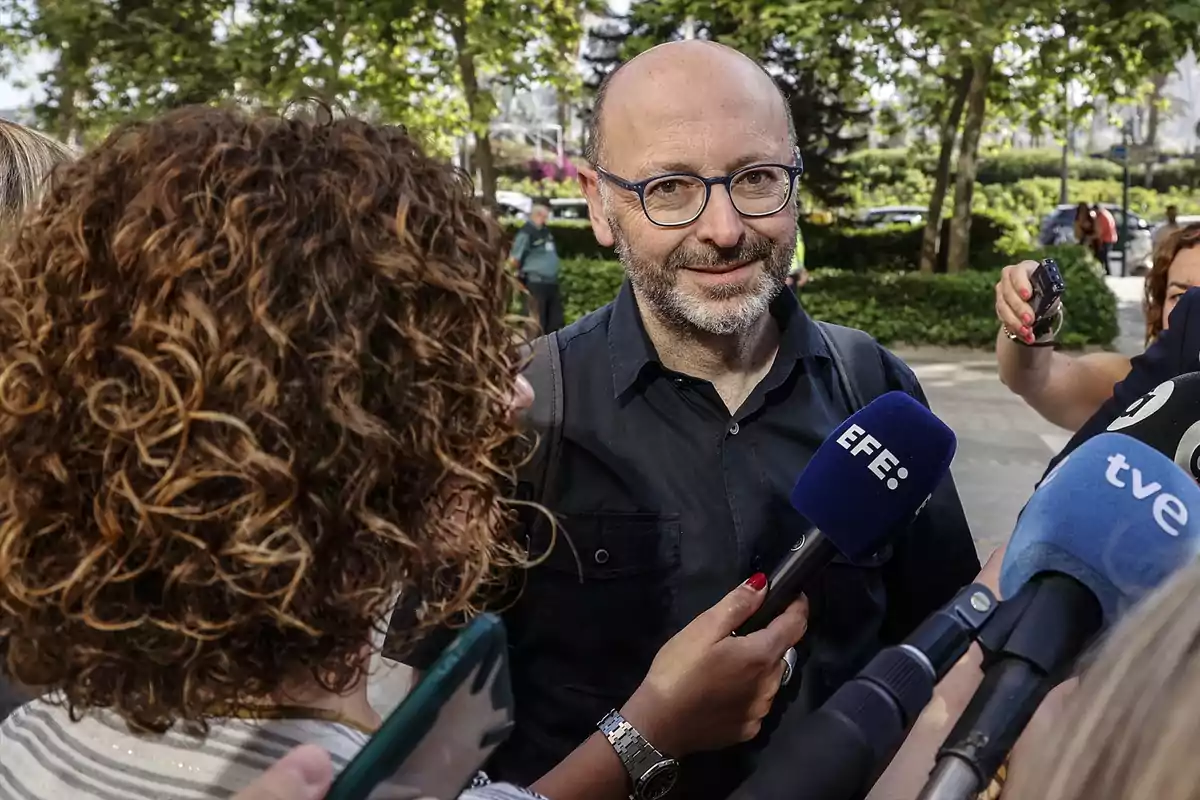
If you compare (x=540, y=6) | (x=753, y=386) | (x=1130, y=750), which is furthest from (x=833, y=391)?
(x=540, y=6)

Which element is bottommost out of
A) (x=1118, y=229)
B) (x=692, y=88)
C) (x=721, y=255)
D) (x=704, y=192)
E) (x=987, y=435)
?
(x=987, y=435)

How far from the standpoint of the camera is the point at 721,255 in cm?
188

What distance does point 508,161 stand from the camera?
40.5 m

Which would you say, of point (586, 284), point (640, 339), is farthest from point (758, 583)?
point (586, 284)

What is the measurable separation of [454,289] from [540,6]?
501 inches

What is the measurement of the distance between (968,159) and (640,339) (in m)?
12.1

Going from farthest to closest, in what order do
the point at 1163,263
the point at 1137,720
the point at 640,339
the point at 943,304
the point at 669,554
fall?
the point at 943,304, the point at 1163,263, the point at 640,339, the point at 669,554, the point at 1137,720

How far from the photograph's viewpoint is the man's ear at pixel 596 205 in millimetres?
2035

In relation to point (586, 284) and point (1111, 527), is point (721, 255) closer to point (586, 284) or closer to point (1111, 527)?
point (1111, 527)

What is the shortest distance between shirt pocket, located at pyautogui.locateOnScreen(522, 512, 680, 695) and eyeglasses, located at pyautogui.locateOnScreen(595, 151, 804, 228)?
50 centimetres

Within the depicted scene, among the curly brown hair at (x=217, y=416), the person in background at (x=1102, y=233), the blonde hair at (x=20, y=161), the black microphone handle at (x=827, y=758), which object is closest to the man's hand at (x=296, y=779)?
the curly brown hair at (x=217, y=416)

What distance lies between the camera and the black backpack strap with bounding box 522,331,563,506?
1.85m

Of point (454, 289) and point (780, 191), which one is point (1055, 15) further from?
point (454, 289)

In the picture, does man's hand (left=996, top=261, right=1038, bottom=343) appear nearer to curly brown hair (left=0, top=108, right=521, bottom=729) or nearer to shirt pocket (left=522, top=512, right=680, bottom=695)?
shirt pocket (left=522, top=512, right=680, bottom=695)
